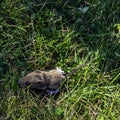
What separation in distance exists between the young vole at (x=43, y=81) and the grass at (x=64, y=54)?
60 millimetres

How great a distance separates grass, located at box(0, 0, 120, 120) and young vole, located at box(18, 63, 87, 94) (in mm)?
60

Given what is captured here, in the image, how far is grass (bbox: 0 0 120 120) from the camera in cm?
300

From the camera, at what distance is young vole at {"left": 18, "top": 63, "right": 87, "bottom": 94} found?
3020 millimetres

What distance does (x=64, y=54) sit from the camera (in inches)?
130

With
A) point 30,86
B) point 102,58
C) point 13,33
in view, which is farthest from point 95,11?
point 30,86

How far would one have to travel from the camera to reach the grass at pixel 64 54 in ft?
9.84

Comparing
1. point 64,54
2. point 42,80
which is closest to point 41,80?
point 42,80

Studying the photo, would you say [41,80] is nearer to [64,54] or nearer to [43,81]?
[43,81]

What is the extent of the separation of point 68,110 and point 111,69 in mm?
566

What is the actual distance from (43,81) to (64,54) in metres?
0.40

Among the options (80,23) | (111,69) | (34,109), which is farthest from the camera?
(80,23)

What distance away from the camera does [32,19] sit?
344 cm

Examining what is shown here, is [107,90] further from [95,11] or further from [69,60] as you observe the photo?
[95,11]

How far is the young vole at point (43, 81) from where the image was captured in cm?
302
